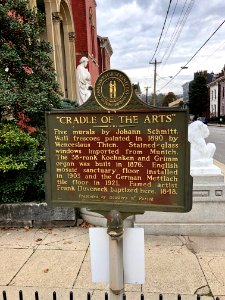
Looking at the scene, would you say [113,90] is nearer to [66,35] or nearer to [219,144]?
[66,35]

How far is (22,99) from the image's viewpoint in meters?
5.61

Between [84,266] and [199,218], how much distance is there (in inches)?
77.7

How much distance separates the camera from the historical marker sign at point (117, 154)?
2438 mm

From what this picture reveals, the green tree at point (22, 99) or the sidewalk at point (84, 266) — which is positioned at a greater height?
the green tree at point (22, 99)

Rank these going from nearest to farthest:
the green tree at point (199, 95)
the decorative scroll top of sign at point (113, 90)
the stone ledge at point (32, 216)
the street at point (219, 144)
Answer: the decorative scroll top of sign at point (113, 90), the stone ledge at point (32, 216), the street at point (219, 144), the green tree at point (199, 95)

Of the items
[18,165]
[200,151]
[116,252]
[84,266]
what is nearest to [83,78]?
[18,165]

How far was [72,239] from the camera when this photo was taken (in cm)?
482

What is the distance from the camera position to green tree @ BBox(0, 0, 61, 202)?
5344mm

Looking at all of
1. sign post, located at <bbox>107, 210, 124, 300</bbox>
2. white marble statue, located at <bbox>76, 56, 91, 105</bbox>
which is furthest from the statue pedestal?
white marble statue, located at <bbox>76, 56, 91, 105</bbox>

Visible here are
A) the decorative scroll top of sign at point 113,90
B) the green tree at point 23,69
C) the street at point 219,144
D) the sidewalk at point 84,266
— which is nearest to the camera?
the decorative scroll top of sign at point 113,90

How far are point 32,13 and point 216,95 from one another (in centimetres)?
6258

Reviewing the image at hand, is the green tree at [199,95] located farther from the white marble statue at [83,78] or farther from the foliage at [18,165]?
the foliage at [18,165]

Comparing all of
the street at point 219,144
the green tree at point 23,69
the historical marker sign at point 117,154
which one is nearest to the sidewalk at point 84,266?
the historical marker sign at point 117,154

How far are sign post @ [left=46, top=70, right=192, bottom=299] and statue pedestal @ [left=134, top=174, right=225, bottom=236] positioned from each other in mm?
2349
